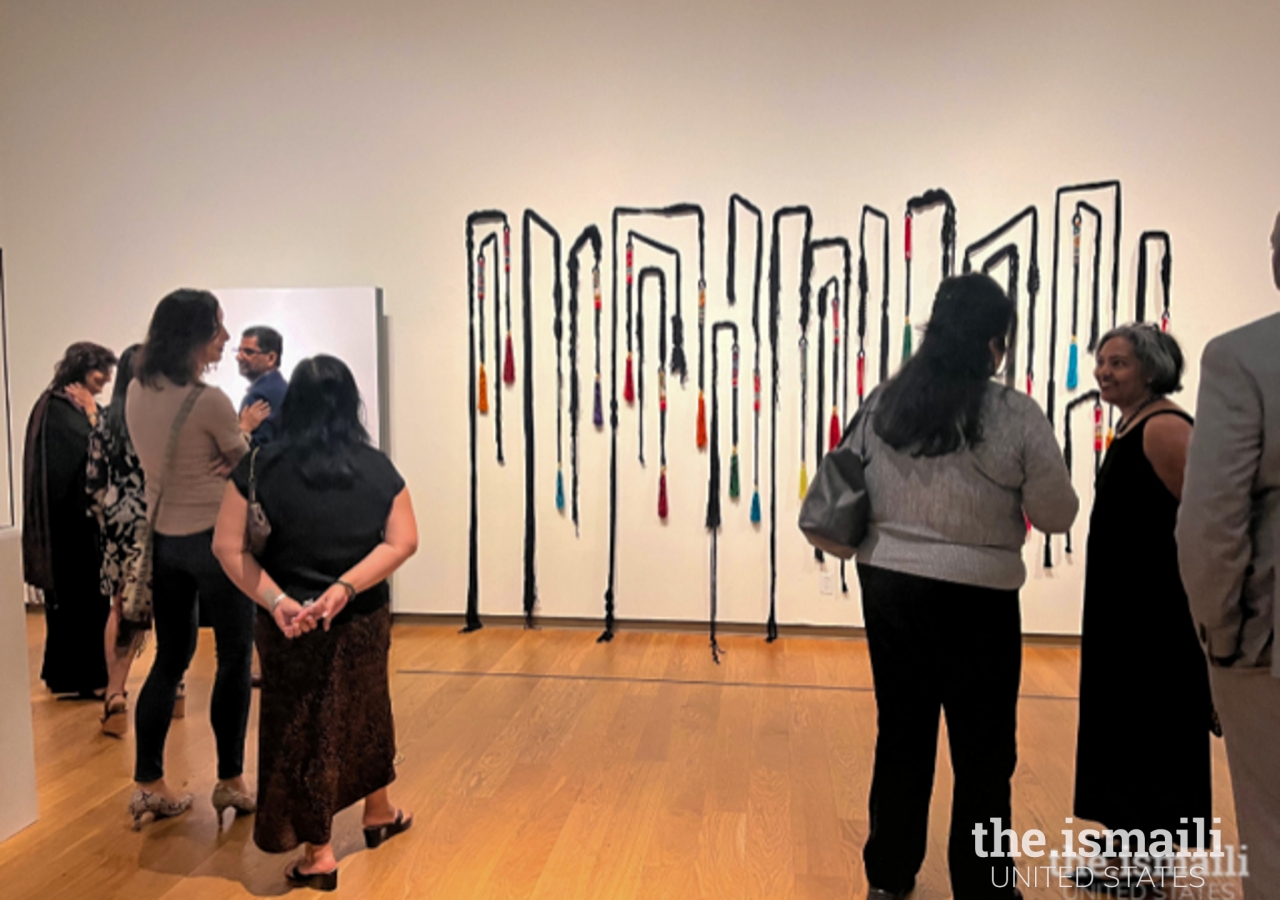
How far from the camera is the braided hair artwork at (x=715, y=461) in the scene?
4309 mm

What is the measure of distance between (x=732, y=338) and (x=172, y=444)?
2582 mm

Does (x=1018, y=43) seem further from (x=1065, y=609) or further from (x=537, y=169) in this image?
(x=1065, y=609)

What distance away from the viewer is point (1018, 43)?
4031 millimetres

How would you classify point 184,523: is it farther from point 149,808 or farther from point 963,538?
point 963,538

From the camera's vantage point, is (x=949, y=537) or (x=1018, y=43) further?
(x=1018, y=43)

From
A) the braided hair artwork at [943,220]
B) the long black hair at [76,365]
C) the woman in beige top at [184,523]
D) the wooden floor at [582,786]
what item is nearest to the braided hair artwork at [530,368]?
the wooden floor at [582,786]

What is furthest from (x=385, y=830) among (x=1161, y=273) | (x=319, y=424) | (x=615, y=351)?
(x=1161, y=273)

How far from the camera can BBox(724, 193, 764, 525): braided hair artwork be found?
13.9 ft

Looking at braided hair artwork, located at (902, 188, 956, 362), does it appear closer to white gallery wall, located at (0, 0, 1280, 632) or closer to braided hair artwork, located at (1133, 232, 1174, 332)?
white gallery wall, located at (0, 0, 1280, 632)

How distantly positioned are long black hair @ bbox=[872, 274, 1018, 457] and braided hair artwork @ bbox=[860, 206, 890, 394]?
93.3 inches

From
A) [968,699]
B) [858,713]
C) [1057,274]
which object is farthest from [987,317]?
[1057,274]

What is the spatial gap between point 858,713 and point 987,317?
1975mm

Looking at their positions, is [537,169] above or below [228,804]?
above

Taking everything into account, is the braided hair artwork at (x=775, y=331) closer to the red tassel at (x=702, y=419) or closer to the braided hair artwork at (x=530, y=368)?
the red tassel at (x=702, y=419)
